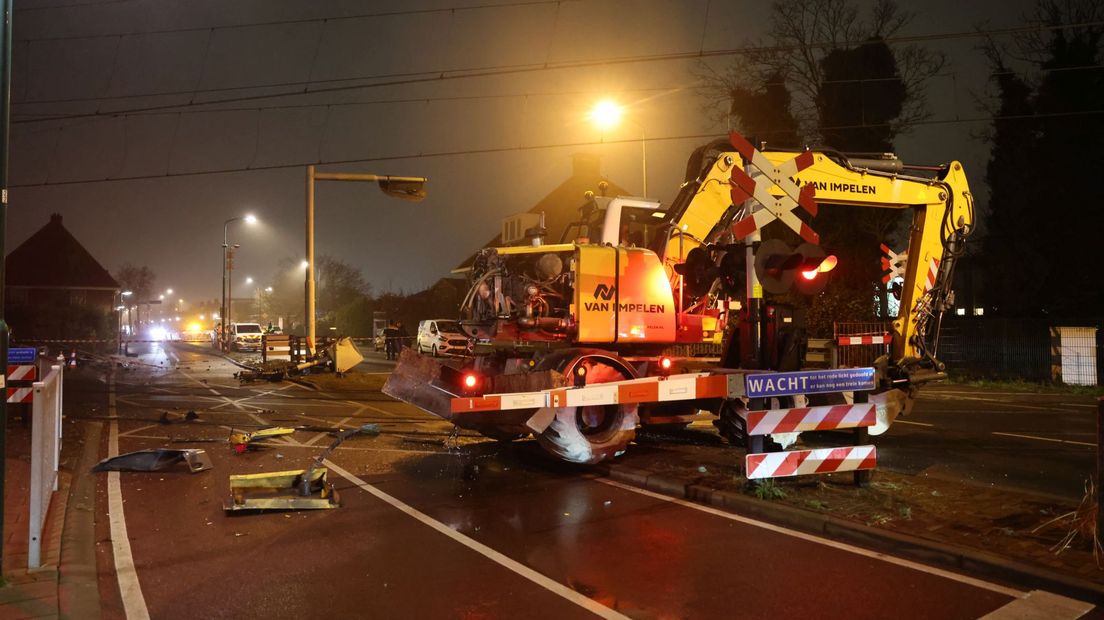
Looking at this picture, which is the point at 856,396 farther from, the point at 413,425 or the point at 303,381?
the point at 303,381

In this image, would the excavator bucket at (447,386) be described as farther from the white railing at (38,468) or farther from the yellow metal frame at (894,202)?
the white railing at (38,468)

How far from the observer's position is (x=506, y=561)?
18.3ft

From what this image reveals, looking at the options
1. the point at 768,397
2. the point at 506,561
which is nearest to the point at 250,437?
the point at 506,561

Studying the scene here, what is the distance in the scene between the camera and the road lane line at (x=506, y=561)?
468 centimetres

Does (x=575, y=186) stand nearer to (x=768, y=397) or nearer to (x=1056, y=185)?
(x=1056, y=185)

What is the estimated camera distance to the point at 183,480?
8430 millimetres

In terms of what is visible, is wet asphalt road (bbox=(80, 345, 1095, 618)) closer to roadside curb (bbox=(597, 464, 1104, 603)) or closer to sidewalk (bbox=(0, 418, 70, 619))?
roadside curb (bbox=(597, 464, 1104, 603))

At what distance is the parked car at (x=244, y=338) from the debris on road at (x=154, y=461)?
36172mm

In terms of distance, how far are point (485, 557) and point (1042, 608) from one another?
145 inches

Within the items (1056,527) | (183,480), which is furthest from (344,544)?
(1056,527)

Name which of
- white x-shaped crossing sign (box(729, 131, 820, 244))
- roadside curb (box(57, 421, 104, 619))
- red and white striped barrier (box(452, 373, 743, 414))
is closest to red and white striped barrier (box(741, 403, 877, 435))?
red and white striped barrier (box(452, 373, 743, 414))

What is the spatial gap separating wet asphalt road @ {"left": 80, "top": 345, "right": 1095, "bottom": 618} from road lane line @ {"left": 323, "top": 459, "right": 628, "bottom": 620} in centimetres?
2

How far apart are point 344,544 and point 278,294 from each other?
3160 inches

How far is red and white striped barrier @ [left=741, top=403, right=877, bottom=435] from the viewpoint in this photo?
23.3 feet
